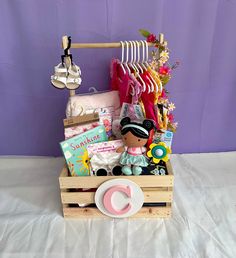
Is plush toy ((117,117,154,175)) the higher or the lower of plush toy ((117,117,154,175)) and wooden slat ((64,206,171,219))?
the higher

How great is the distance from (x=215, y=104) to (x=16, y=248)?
1023mm

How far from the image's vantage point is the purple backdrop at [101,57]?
46.9 inches

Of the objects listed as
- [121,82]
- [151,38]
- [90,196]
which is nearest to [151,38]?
[151,38]

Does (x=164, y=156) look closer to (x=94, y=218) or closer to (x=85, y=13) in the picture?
(x=94, y=218)

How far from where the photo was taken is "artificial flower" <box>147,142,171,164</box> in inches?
39.5

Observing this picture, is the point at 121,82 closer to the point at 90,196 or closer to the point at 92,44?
the point at 92,44

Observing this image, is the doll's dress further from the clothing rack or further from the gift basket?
the clothing rack

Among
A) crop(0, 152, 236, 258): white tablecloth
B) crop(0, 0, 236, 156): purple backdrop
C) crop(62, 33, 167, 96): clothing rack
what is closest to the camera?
crop(0, 152, 236, 258): white tablecloth

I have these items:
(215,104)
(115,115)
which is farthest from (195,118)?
(115,115)

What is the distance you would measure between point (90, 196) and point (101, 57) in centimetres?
60

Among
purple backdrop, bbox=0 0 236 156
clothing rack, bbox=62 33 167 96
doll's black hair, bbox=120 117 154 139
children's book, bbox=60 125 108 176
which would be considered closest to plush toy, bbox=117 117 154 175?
doll's black hair, bbox=120 117 154 139

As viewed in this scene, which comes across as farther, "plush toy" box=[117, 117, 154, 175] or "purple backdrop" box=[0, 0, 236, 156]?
"purple backdrop" box=[0, 0, 236, 156]

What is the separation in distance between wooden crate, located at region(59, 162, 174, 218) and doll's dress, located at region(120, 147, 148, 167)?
48 millimetres

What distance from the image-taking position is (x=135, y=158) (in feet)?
3.27
